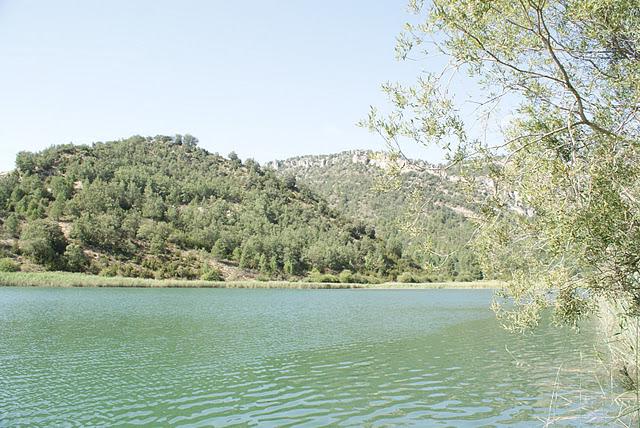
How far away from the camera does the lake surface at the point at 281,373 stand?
14.2 metres

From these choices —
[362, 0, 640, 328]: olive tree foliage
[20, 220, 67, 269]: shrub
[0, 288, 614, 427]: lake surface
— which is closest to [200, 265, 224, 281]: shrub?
[20, 220, 67, 269]: shrub

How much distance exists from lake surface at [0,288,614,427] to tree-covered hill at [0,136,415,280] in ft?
181

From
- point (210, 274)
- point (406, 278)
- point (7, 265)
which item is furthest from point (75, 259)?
point (406, 278)

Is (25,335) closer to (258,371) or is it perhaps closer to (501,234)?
(258,371)

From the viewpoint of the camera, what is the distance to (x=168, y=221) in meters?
116

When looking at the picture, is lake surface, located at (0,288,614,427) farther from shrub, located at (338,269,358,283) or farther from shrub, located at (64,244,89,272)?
shrub, located at (338,269,358,283)

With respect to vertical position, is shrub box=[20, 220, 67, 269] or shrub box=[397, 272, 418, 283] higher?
shrub box=[20, 220, 67, 269]

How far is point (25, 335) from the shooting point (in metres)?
26.3

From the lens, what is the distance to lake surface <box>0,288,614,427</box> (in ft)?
46.5

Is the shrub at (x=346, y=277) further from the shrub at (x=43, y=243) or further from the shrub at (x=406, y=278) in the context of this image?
the shrub at (x=43, y=243)

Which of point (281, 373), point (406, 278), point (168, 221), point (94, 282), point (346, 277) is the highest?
point (168, 221)

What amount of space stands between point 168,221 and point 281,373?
102887mm

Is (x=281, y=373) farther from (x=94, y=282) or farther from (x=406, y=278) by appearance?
(x=406, y=278)

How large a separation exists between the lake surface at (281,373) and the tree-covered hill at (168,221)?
55.1m
